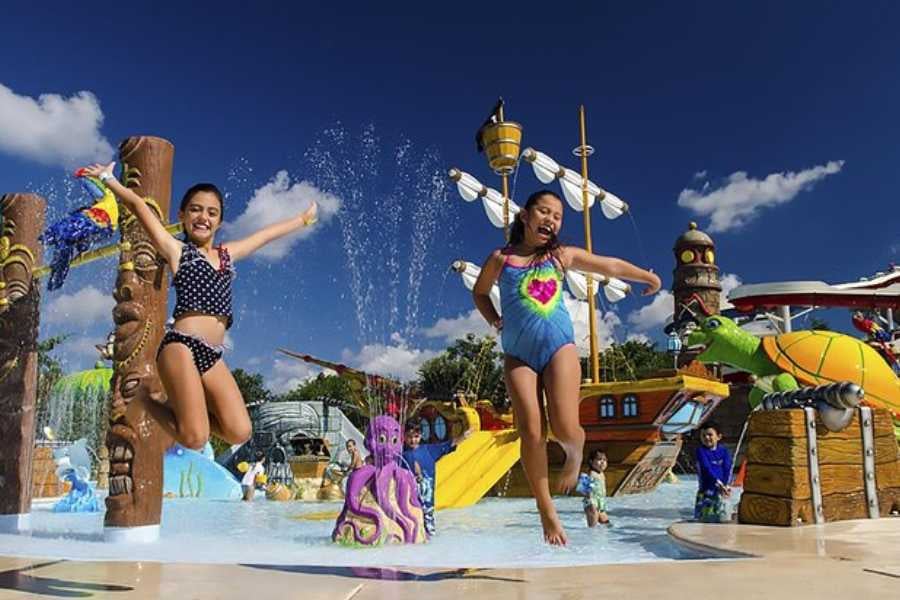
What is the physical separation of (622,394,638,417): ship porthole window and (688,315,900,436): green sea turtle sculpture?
4721mm

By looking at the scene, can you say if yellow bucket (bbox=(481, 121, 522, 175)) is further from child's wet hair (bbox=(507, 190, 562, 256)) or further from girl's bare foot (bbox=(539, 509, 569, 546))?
girl's bare foot (bbox=(539, 509, 569, 546))

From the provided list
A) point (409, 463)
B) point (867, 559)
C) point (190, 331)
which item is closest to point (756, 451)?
point (867, 559)

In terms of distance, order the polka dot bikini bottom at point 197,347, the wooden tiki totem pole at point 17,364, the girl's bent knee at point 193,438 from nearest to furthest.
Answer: the girl's bent knee at point 193,438, the polka dot bikini bottom at point 197,347, the wooden tiki totem pole at point 17,364

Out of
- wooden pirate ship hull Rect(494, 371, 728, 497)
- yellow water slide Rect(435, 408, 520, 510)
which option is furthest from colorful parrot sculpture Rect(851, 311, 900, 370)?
yellow water slide Rect(435, 408, 520, 510)

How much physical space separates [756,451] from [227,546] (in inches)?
236

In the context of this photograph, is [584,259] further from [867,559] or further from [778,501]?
[778,501]

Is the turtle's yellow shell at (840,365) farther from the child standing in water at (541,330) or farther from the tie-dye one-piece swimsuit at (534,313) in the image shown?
the tie-dye one-piece swimsuit at (534,313)

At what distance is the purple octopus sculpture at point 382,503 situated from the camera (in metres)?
8.62

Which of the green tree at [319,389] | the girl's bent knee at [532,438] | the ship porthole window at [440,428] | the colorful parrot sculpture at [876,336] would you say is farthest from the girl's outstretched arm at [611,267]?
the green tree at [319,389]

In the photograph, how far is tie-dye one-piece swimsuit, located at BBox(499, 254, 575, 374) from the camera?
14.2 feet

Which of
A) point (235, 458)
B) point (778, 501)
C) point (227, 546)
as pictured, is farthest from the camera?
point (235, 458)

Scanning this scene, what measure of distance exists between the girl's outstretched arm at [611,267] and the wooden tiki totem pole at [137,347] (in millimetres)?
5365

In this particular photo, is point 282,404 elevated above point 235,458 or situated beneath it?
elevated above

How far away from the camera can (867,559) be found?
5.66 m
